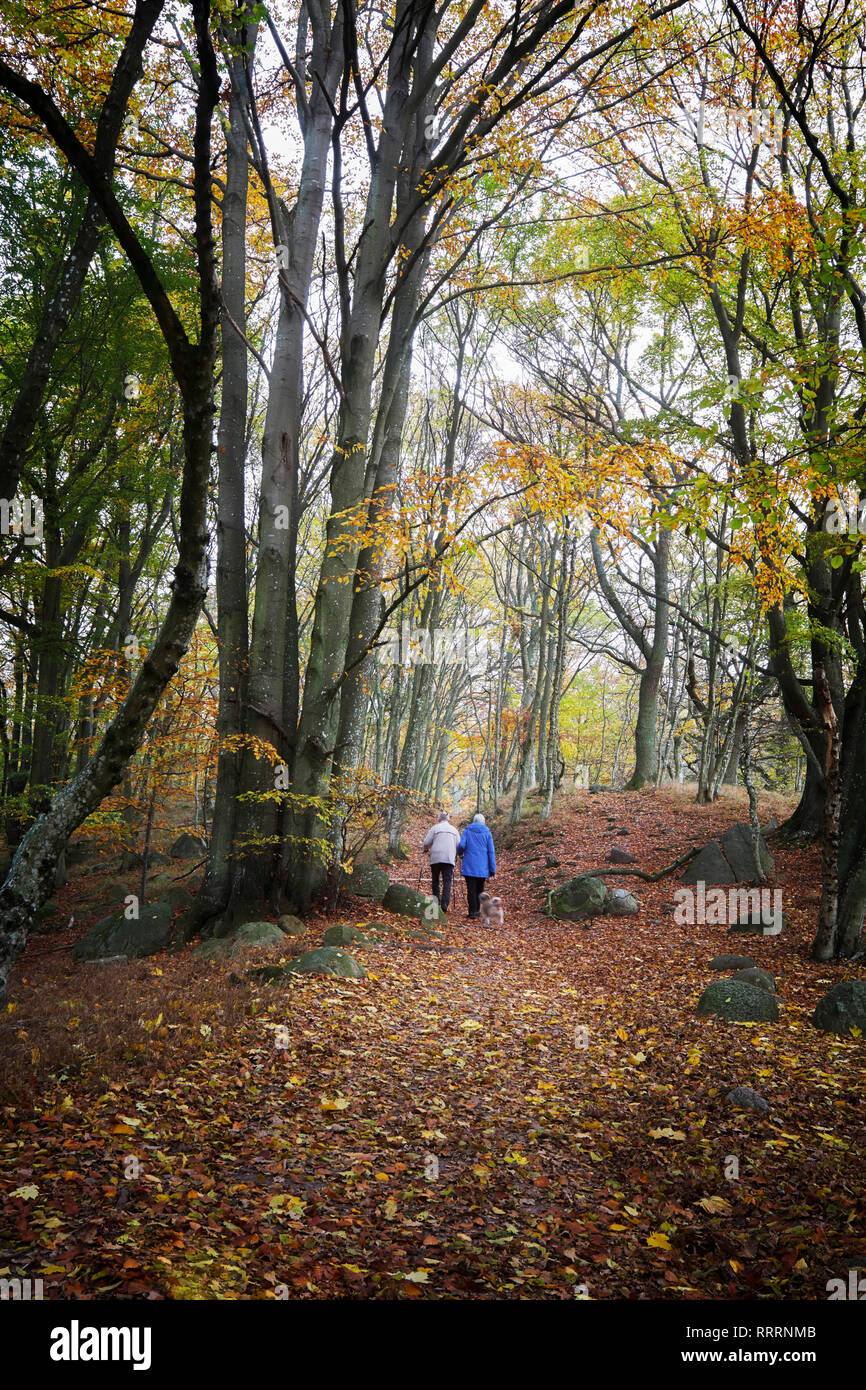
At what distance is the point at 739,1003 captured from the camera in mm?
6406

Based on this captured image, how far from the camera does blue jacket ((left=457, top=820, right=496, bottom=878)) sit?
11.4 meters

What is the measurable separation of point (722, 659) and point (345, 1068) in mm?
17339

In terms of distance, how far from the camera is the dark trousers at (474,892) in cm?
1166

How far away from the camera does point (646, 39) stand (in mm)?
8883

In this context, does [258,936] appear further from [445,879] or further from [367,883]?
[445,879]

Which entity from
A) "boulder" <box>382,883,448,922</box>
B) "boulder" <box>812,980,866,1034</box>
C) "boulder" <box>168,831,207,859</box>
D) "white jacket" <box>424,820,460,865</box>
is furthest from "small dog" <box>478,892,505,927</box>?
"boulder" <box>168,831,207,859</box>

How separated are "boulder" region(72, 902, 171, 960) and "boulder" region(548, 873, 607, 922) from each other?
6007 mm

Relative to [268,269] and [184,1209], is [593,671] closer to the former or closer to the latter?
[268,269]

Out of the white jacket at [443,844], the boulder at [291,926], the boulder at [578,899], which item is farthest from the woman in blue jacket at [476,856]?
the boulder at [291,926]

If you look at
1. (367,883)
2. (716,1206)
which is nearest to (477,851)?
(367,883)

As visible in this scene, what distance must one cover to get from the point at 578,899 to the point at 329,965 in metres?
5.63

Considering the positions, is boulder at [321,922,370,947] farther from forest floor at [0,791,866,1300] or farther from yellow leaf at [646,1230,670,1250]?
yellow leaf at [646,1230,670,1250]

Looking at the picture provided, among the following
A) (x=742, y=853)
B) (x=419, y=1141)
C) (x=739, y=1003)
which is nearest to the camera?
(x=419, y=1141)

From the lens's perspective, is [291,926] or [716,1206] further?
[291,926]
